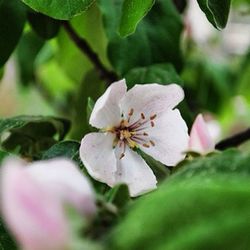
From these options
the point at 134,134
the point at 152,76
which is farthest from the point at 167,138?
the point at 152,76

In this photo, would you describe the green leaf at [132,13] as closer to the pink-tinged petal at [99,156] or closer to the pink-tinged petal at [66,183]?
the pink-tinged petal at [99,156]

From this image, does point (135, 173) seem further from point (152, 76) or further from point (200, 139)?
point (152, 76)

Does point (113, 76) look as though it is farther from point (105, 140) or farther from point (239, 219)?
point (239, 219)

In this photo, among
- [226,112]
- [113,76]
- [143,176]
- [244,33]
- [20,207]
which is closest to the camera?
[20,207]

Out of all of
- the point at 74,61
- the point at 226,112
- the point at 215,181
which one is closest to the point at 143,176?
the point at 215,181

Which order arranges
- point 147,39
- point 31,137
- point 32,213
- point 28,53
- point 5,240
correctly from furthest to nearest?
point 28,53
point 147,39
point 31,137
point 5,240
point 32,213

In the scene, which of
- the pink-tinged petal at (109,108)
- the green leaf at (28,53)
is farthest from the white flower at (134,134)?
the green leaf at (28,53)
